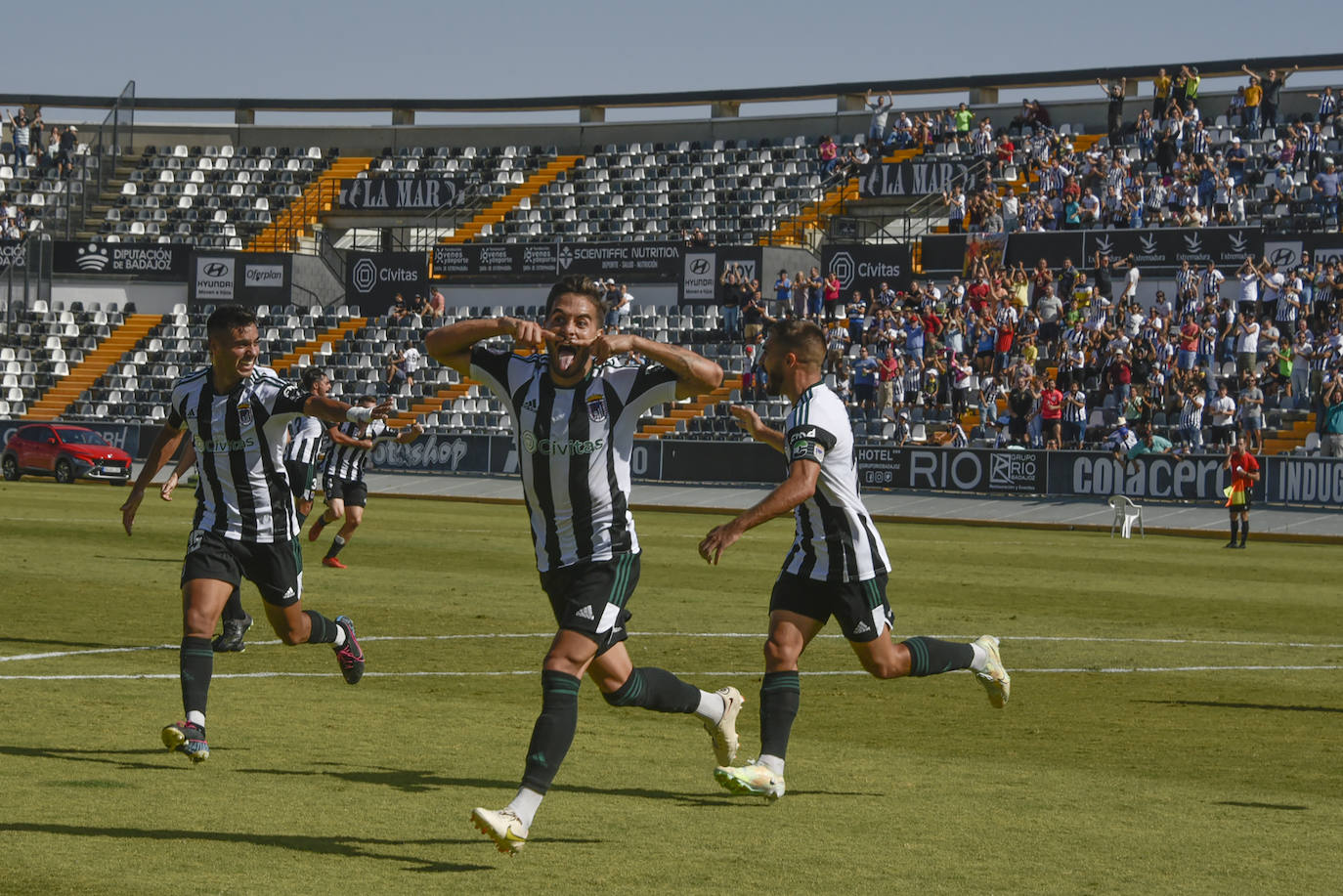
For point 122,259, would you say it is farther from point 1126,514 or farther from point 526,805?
point 526,805

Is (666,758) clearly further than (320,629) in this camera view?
No

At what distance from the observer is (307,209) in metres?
63.8

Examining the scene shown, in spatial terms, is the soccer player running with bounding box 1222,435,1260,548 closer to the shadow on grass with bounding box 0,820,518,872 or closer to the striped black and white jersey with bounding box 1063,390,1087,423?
the striped black and white jersey with bounding box 1063,390,1087,423

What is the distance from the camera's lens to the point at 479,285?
5644cm

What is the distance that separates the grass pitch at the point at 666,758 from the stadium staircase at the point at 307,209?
43.2 m

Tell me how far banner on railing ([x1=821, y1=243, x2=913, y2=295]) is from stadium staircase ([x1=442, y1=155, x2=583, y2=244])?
1490cm

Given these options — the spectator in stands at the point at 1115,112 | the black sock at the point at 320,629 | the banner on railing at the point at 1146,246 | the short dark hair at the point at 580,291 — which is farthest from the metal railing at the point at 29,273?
the short dark hair at the point at 580,291

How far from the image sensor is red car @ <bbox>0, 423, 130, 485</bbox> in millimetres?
46531

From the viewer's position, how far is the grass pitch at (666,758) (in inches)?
277

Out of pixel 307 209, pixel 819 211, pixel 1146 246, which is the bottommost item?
pixel 1146 246

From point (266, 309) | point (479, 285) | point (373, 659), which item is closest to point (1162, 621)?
point (373, 659)

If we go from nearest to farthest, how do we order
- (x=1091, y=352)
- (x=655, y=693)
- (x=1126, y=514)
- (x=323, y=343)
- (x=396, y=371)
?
(x=655, y=693)
(x=1126, y=514)
(x=1091, y=352)
(x=396, y=371)
(x=323, y=343)

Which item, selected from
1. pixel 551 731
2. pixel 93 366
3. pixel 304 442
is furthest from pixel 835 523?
pixel 93 366

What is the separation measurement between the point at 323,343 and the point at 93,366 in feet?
25.2
